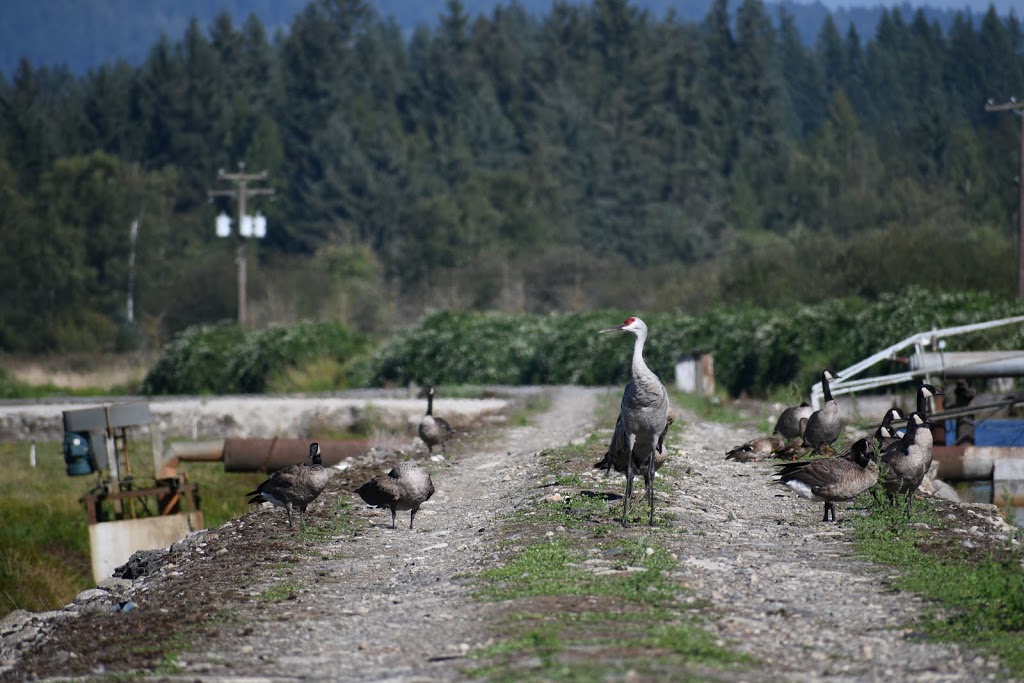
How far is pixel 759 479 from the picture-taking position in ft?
60.5

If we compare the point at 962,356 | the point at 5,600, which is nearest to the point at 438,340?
the point at 962,356

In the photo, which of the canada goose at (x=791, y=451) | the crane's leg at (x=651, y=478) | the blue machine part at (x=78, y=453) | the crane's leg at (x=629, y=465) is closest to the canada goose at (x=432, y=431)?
the canada goose at (x=791, y=451)

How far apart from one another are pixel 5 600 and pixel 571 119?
105335 millimetres

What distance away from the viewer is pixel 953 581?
38.0 ft

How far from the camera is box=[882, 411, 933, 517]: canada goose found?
14.6 meters

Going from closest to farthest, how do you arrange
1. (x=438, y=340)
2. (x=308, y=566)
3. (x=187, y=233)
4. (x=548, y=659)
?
(x=548, y=659) → (x=308, y=566) → (x=438, y=340) → (x=187, y=233)

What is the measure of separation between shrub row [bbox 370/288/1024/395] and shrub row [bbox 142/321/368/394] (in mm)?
2570

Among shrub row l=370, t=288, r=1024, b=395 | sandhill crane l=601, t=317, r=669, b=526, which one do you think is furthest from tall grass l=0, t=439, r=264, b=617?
shrub row l=370, t=288, r=1024, b=395

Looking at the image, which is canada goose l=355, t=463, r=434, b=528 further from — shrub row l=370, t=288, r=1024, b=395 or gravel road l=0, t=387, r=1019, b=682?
shrub row l=370, t=288, r=1024, b=395

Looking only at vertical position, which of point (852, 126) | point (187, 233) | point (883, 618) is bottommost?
point (883, 618)

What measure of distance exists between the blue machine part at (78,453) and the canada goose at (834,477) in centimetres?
1344

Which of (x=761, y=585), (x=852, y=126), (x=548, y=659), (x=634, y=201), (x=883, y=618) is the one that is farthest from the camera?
(x=852, y=126)

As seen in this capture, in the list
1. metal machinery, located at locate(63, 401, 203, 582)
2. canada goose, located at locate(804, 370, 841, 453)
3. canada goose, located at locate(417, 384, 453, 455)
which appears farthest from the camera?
metal machinery, located at locate(63, 401, 203, 582)

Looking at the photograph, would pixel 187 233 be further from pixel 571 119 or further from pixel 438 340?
pixel 438 340
